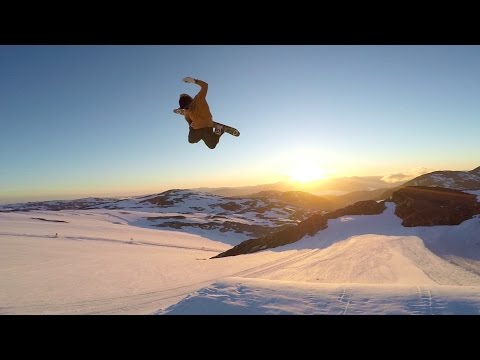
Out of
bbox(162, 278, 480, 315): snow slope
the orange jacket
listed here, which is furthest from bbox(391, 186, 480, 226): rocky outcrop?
the orange jacket

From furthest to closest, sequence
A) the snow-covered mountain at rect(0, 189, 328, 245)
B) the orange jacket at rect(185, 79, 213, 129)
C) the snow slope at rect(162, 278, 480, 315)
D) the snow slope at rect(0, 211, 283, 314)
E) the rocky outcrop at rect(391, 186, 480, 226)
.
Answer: the snow-covered mountain at rect(0, 189, 328, 245) → the rocky outcrop at rect(391, 186, 480, 226) → the snow slope at rect(0, 211, 283, 314) → the orange jacket at rect(185, 79, 213, 129) → the snow slope at rect(162, 278, 480, 315)

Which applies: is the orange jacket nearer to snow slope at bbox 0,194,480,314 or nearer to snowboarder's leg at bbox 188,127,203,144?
snowboarder's leg at bbox 188,127,203,144

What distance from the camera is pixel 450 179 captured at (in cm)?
10588

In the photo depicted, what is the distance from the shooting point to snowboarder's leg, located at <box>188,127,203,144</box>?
28.0 ft

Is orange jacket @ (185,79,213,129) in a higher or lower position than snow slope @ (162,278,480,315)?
higher

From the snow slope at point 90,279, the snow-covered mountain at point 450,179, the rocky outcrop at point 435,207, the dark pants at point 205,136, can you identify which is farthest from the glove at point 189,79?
the snow-covered mountain at point 450,179

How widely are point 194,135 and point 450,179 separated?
387 ft

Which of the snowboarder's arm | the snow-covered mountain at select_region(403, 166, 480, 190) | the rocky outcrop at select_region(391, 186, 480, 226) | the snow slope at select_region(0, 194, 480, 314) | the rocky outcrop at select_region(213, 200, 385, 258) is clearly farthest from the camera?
the snow-covered mountain at select_region(403, 166, 480, 190)

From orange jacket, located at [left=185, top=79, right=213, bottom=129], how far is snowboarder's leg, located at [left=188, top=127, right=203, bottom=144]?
6.0 inches

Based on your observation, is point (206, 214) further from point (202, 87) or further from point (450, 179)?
point (202, 87)
